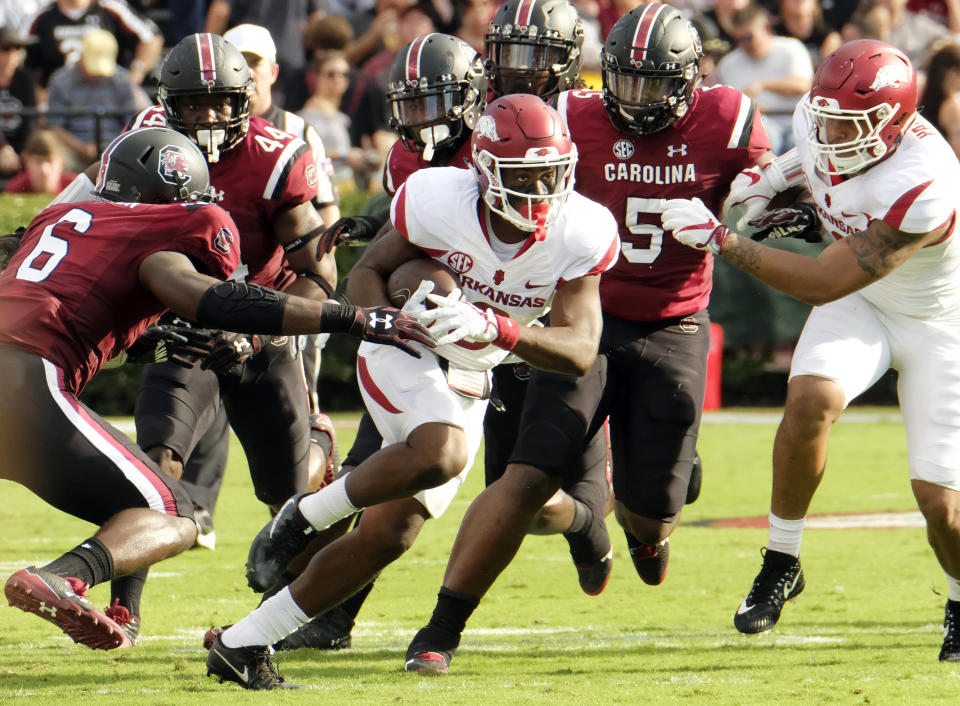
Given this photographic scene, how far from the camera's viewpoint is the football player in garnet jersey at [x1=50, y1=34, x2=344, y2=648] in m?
4.82

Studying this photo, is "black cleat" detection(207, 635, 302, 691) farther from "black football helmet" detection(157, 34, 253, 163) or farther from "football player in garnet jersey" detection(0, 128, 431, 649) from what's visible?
"black football helmet" detection(157, 34, 253, 163)

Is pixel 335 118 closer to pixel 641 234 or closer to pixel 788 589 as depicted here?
pixel 641 234

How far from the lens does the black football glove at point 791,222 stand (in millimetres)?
4629

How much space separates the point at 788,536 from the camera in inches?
183

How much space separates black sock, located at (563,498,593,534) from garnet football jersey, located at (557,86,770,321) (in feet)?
2.28

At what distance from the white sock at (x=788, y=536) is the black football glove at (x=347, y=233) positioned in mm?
1720

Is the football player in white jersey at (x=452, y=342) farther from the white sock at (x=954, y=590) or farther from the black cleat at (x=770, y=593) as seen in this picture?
the white sock at (x=954, y=590)

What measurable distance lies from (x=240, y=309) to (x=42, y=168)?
21.2 feet

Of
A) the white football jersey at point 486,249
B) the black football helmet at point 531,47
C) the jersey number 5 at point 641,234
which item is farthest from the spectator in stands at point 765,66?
the white football jersey at point 486,249

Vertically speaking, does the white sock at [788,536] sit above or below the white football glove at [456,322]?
below

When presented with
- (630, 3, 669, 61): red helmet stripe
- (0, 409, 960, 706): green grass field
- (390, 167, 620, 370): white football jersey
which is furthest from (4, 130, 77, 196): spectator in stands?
(390, 167, 620, 370): white football jersey

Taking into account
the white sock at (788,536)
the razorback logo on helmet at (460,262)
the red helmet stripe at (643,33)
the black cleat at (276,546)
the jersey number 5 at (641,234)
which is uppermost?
the red helmet stripe at (643,33)

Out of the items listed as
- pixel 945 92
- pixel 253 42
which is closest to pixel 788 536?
pixel 253 42

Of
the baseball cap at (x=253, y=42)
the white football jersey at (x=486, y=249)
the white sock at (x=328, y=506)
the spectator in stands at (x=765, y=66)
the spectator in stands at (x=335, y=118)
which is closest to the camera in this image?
the white sock at (x=328, y=506)
